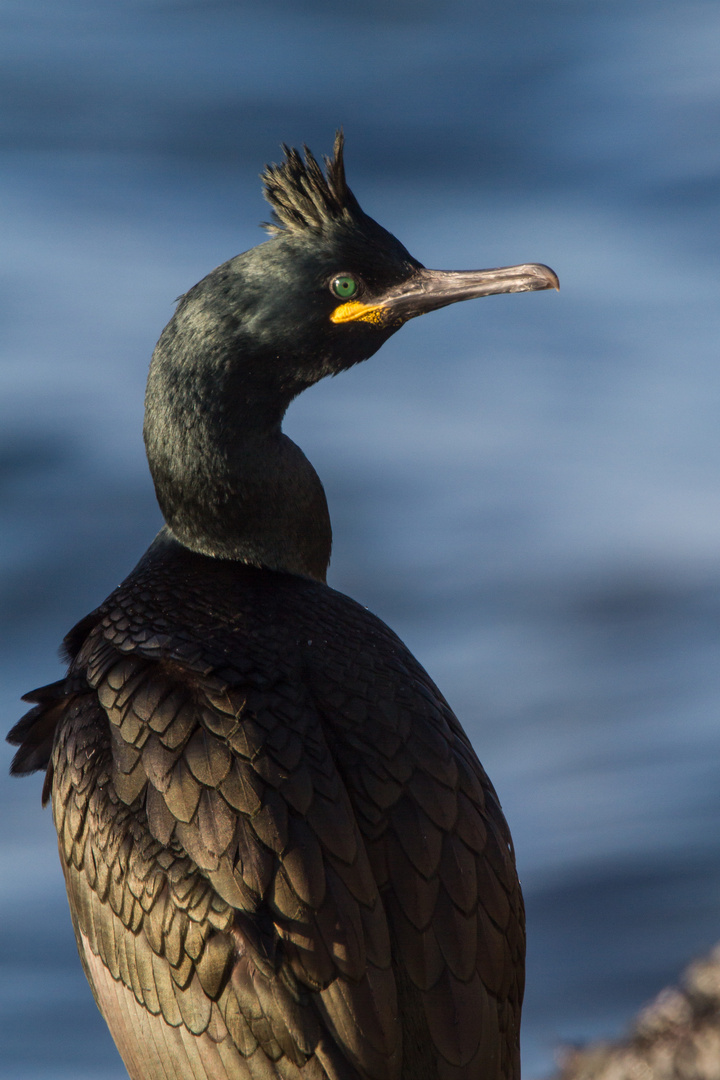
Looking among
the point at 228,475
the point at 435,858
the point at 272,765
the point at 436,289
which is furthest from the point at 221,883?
the point at 436,289

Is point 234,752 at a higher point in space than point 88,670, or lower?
lower

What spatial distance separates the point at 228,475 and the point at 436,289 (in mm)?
752

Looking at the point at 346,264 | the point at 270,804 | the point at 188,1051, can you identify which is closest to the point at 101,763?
the point at 270,804

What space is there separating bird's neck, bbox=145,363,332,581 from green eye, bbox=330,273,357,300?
348 mm

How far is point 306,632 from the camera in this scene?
3520 mm

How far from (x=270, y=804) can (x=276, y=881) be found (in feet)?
0.55

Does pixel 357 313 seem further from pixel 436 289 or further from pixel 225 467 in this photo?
pixel 225 467

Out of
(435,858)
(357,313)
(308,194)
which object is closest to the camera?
(435,858)

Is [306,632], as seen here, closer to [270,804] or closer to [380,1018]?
[270,804]

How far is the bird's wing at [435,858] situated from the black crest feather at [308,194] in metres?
1.10

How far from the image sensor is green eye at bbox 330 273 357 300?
3.68 meters

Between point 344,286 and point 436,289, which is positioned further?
point 436,289

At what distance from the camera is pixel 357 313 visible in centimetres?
376

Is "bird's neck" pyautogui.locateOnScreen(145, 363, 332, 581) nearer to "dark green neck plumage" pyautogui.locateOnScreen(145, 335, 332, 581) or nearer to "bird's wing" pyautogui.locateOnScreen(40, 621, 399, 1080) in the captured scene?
"dark green neck plumage" pyautogui.locateOnScreen(145, 335, 332, 581)
